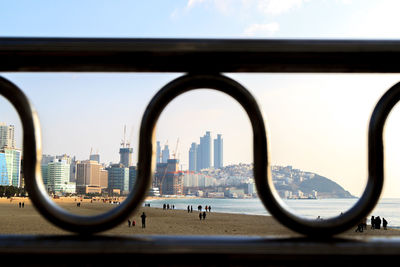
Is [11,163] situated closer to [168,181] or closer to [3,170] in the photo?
[3,170]

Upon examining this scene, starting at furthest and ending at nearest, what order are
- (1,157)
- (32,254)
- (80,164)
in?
(80,164), (1,157), (32,254)

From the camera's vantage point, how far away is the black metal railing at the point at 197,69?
109cm

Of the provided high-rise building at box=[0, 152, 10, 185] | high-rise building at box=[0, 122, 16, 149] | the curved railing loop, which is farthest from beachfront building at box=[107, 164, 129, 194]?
the curved railing loop

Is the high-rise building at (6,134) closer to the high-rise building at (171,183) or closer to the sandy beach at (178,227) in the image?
the high-rise building at (171,183)

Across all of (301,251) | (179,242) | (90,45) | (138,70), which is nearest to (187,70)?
(138,70)

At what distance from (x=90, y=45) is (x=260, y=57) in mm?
433

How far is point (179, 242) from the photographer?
43.4 inches

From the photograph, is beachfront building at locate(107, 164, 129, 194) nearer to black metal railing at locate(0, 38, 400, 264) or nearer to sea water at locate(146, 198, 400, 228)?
sea water at locate(146, 198, 400, 228)

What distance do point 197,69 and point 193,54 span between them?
74mm

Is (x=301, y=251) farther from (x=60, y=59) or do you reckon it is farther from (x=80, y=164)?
(x=80, y=164)

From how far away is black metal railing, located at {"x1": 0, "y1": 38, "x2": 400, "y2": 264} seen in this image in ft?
3.57

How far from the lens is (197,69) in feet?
3.85

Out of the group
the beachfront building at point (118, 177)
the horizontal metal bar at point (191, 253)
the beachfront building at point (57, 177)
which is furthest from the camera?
the beachfront building at point (118, 177)

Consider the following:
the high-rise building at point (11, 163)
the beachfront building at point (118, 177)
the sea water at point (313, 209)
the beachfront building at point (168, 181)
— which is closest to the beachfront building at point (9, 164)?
the high-rise building at point (11, 163)
